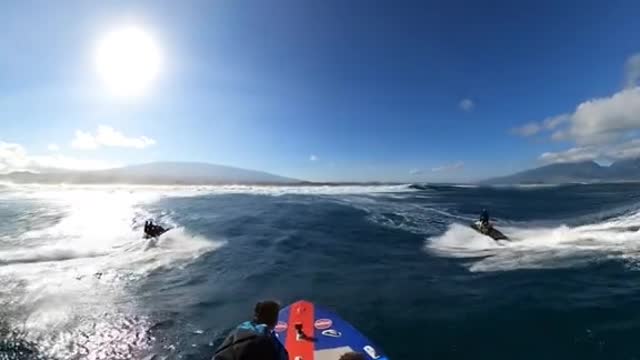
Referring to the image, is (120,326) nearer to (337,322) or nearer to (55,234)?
(337,322)

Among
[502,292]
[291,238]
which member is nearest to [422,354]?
[502,292]

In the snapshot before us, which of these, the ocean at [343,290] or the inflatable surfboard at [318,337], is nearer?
the inflatable surfboard at [318,337]

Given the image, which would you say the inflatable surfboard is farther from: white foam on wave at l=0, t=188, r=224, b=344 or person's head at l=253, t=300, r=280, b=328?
white foam on wave at l=0, t=188, r=224, b=344

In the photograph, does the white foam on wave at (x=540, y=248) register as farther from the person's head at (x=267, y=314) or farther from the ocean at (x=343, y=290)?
the person's head at (x=267, y=314)

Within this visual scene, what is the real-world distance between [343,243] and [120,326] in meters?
17.7

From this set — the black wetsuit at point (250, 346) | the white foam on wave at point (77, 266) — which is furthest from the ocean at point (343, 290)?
the black wetsuit at point (250, 346)

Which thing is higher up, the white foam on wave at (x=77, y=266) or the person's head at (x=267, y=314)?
the person's head at (x=267, y=314)

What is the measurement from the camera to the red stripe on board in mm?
10000

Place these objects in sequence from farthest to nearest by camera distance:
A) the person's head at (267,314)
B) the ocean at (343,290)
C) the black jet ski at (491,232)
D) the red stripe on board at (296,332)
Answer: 1. the black jet ski at (491,232)
2. the ocean at (343,290)
3. the red stripe on board at (296,332)
4. the person's head at (267,314)

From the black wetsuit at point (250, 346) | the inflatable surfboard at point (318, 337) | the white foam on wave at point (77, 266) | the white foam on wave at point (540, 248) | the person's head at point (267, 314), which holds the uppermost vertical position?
the person's head at point (267, 314)

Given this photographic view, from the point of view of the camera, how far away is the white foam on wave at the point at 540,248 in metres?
21.5

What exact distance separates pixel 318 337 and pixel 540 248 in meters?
19.8

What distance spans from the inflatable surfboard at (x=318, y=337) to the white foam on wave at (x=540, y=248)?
1159cm

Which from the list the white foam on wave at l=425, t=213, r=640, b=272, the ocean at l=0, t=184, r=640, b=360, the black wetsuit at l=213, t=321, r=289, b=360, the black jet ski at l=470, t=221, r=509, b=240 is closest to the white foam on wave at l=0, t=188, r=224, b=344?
the ocean at l=0, t=184, r=640, b=360
